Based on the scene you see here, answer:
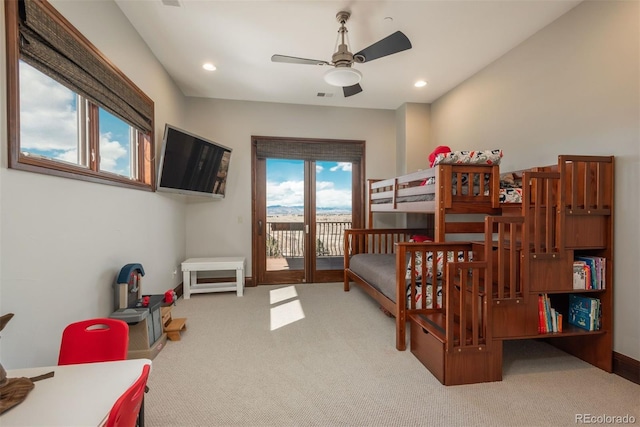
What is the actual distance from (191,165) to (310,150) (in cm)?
183

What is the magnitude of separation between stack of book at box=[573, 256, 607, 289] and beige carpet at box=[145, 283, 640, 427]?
0.64 m

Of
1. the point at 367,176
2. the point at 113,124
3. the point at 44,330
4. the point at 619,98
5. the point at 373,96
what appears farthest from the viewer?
the point at 367,176

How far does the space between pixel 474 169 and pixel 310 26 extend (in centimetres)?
192

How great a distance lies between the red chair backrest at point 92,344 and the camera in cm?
135

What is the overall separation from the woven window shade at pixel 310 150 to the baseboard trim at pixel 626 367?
→ 11.9 ft

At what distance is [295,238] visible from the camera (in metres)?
4.61

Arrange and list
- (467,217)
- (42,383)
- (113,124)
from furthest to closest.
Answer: (467,217), (113,124), (42,383)

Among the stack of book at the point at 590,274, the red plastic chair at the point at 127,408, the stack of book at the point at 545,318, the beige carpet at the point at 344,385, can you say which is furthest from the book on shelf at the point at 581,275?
the red plastic chair at the point at 127,408

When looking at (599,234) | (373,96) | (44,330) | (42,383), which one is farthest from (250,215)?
(599,234)

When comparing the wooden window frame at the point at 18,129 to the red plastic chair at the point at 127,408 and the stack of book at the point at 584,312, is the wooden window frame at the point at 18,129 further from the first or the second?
the stack of book at the point at 584,312

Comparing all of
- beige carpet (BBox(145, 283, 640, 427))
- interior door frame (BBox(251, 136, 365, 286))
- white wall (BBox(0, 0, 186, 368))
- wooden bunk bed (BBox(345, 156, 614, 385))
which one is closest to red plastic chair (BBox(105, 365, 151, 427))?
beige carpet (BBox(145, 283, 640, 427))

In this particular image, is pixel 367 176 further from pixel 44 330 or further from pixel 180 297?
pixel 44 330

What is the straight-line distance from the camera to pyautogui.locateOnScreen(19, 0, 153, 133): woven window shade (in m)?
1.51

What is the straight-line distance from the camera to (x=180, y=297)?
3.85 m
